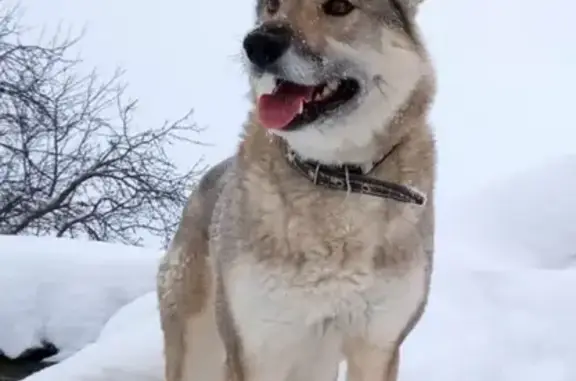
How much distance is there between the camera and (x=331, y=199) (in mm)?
2453

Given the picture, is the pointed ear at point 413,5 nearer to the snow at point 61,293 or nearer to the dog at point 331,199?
the dog at point 331,199

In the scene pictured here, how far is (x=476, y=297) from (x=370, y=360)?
1834 mm

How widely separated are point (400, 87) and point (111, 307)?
3.19 meters

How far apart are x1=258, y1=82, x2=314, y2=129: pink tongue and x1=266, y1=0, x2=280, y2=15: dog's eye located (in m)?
0.25

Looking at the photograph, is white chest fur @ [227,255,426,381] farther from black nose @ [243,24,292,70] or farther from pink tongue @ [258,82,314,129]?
black nose @ [243,24,292,70]

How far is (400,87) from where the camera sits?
2430 mm

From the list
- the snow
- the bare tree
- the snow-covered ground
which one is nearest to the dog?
the snow-covered ground

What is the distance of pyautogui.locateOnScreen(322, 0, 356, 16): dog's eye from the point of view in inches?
92.7

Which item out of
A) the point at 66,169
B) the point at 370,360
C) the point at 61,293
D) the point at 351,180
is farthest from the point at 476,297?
the point at 66,169

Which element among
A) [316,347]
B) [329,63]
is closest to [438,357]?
[316,347]

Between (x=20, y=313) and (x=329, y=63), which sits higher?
(x=329, y=63)

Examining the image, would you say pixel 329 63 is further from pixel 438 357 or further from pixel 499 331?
pixel 499 331

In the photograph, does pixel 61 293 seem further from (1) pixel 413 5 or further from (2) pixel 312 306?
(1) pixel 413 5

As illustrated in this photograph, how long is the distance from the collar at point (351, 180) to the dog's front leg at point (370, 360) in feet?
1.34
